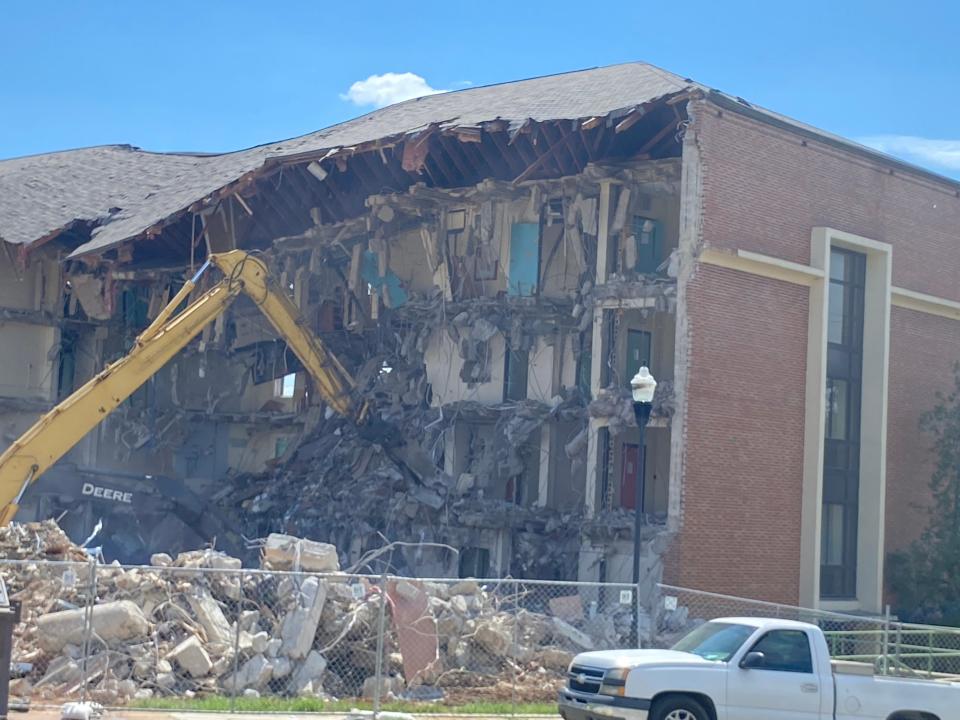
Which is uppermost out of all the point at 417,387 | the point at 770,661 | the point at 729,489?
the point at 417,387

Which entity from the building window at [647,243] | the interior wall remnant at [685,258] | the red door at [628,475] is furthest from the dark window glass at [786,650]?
the building window at [647,243]

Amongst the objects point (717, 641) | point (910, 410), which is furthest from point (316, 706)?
point (910, 410)

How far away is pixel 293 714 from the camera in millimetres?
15891

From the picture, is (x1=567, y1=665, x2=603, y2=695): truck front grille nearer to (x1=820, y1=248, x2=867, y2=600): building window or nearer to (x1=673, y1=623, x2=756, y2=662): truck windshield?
(x1=673, y1=623, x2=756, y2=662): truck windshield

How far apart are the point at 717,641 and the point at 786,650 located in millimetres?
754

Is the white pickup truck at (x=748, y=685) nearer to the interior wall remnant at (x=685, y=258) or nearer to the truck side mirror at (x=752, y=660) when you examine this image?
the truck side mirror at (x=752, y=660)

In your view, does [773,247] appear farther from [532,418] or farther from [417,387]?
[417,387]

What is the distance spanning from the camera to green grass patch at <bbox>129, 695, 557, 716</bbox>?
15.8 metres

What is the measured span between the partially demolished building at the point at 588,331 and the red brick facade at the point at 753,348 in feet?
0.19

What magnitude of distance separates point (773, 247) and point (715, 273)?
1.72 meters

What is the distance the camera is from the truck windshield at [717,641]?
1447 centimetres

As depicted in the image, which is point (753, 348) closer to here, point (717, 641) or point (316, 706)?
point (717, 641)

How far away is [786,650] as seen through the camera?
14500mm

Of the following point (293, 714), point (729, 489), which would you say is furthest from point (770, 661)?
point (729, 489)
